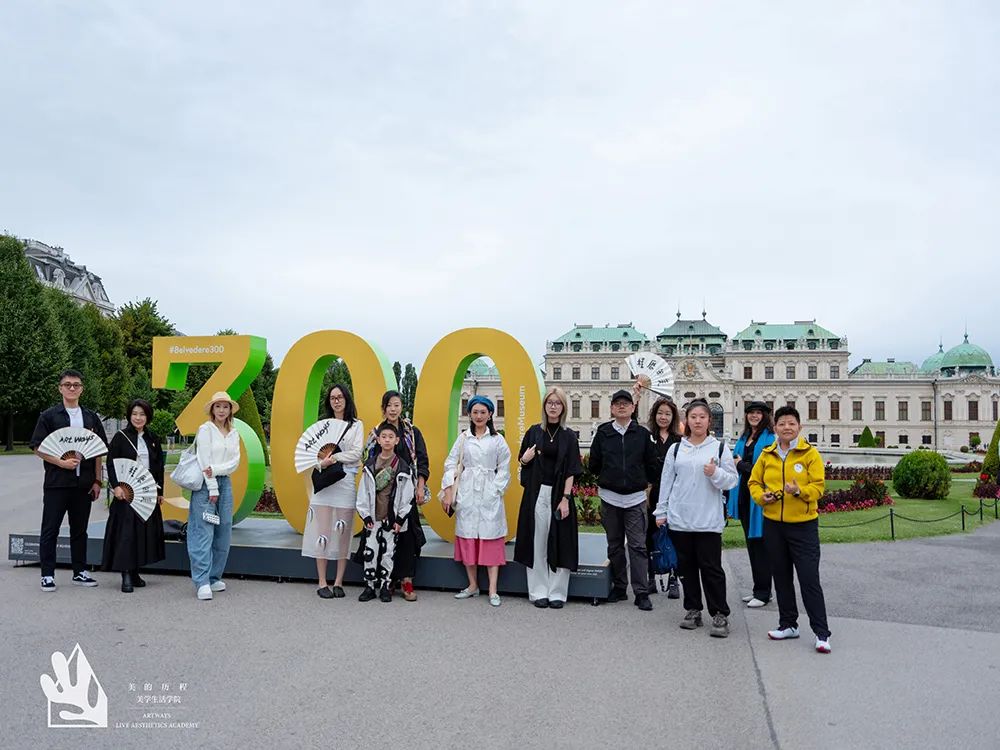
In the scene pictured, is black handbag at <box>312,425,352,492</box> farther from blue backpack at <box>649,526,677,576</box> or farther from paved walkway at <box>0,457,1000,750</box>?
blue backpack at <box>649,526,677,576</box>

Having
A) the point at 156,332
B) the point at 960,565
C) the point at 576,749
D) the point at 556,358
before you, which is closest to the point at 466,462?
the point at 576,749

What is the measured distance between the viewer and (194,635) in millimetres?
5035

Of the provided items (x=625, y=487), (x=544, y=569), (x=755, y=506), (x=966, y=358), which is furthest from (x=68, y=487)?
(x=966, y=358)

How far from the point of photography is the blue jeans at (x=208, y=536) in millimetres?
6211

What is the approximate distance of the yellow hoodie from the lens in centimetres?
503

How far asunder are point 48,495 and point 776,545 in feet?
20.3

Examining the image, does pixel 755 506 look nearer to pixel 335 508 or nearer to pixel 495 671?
pixel 495 671

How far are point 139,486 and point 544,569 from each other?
3696mm

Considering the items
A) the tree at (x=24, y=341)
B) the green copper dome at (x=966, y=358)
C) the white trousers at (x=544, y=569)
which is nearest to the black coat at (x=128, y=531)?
the white trousers at (x=544, y=569)

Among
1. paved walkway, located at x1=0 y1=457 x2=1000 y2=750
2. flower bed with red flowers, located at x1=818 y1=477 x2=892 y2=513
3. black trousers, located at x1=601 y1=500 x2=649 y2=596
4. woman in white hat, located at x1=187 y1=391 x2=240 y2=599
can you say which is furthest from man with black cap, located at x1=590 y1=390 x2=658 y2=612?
flower bed with red flowers, located at x1=818 y1=477 x2=892 y2=513

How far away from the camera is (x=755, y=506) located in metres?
6.04

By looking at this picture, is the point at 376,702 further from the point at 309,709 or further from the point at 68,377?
the point at 68,377

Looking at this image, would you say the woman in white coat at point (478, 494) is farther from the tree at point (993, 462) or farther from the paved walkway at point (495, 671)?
the tree at point (993, 462)

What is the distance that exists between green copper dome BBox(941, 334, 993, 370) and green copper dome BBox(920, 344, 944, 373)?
473 mm
